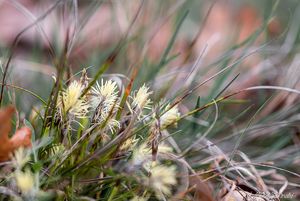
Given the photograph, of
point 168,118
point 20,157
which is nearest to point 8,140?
point 20,157

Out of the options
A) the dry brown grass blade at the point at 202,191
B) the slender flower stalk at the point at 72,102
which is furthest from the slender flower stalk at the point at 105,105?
the dry brown grass blade at the point at 202,191

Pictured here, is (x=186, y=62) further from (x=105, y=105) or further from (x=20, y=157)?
(x=20, y=157)

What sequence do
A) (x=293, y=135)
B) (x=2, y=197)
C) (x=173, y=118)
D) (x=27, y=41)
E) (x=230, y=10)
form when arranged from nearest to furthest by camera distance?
(x=2, y=197), (x=173, y=118), (x=293, y=135), (x=27, y=41), (x=230, y=10)

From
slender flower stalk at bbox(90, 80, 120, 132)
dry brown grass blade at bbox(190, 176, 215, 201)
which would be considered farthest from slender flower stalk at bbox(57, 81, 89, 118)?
dry brown grass blade at bbox(190, 176, 215, 201)

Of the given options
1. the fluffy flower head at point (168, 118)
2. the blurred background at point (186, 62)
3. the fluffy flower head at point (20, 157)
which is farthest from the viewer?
the blurred background at point (186, 62)

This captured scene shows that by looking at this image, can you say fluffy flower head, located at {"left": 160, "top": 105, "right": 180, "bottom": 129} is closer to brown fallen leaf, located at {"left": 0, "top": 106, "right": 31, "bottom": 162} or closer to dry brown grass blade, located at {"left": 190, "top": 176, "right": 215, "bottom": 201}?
dry brown grass blade, located at {"left": 190, "top": 176, "right": 215, "bottom": 201}

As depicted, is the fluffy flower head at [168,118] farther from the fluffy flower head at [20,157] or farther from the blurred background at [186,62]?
the fluffy flower head at [20,157]

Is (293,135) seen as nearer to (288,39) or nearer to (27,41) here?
(288,39)

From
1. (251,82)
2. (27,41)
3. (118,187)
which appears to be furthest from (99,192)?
(27,41)

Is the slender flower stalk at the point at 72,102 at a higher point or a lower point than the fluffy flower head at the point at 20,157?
higher
